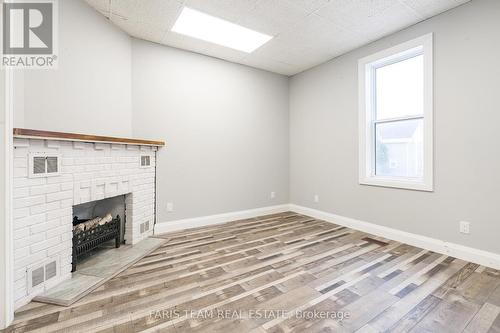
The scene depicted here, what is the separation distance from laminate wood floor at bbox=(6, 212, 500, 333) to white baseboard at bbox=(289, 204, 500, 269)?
4.0 inches

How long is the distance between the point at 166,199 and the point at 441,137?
351 cm

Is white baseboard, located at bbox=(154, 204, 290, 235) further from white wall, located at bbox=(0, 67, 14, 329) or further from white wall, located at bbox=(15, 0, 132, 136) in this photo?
white wall, located at bbox=(0, 67, 14, 329)

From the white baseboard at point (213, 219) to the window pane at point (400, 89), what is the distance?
7.69ft

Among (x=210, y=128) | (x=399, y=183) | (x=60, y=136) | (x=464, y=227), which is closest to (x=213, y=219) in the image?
(x=210, y=128)

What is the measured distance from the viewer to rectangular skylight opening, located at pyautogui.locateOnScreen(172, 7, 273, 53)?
266cm

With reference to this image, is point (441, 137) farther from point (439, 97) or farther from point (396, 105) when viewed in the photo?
point (396, 105)

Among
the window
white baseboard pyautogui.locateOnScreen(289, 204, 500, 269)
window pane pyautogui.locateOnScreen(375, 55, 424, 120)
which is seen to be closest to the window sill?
the window

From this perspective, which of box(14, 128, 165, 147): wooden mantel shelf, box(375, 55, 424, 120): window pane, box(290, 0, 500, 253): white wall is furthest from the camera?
box(375, 55, 424, 120): window pane

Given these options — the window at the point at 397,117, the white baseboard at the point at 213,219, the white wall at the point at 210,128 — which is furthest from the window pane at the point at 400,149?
the white baseboard at the point at 213,219

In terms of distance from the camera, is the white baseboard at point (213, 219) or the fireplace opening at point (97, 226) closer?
the fireplace opening at point (97, 226)

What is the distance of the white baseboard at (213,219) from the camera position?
3252 millimetres

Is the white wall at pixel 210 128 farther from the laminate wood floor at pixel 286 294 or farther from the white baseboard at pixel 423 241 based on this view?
the white baseboard at pixel 423 241

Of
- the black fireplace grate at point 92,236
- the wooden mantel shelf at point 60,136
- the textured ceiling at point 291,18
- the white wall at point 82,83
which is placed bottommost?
the black fireplace grate at point 92,236

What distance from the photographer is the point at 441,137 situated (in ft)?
8.48
